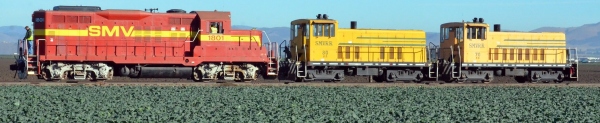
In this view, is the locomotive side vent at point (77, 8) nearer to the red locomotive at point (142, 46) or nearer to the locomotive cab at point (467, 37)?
the red locomotive at point (142, 46)

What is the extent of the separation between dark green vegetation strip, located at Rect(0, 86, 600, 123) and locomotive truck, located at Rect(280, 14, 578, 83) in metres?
3.79

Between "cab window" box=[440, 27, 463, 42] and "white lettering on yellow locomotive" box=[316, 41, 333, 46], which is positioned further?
"cab window" box=[440, 27, 463, 42]

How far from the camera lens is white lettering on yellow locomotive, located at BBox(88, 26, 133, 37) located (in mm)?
23094

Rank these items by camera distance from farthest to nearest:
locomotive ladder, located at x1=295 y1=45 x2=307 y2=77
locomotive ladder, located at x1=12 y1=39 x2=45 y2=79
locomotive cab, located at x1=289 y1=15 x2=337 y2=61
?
locomotive cab, located at x1=289 y1=15 x2=337 y2=61
locomotive ladder, located at x1=295 y1=45 x2=307 y2=77
locomotive ladder, located at x1=12 y1=39 x2=45 y2=79

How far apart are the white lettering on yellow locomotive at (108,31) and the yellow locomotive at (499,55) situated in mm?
9352

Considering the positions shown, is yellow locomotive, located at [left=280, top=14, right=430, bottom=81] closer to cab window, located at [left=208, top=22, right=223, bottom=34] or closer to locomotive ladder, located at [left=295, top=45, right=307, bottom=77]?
locomotive ladder, located at [left=295, top=45, right=307, bottom=77]

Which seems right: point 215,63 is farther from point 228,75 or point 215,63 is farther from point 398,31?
point 398,31

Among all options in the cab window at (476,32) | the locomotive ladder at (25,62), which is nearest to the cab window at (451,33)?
the cab window at (476,32)

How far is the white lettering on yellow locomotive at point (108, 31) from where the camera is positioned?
23094 mm

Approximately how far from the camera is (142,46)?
23.4 m

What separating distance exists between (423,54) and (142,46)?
28.0 ft

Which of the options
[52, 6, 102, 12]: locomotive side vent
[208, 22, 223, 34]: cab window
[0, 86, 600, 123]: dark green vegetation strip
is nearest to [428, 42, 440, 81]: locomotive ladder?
[0, 86, 600, 123]: dark green vegetation strip

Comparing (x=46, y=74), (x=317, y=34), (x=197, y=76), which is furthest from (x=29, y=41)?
(x=317, y=34)

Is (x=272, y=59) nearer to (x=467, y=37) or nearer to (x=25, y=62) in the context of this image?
(x=467, y=37)
